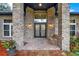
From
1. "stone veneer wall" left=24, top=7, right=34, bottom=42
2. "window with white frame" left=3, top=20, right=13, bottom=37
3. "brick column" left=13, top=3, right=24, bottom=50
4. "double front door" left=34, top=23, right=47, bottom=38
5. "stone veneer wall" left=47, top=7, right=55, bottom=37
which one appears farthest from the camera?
"double front door" left=34, top=23, right=47, bottom=38

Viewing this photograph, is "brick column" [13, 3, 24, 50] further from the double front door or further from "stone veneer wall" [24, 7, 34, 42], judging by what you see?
the double front door

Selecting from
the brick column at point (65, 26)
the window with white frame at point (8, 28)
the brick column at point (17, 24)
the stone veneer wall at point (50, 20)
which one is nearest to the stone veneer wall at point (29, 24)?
the window with white frame at point (8, 28)

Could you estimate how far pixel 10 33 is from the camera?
16.7 meters

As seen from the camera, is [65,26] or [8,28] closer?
[65,26]

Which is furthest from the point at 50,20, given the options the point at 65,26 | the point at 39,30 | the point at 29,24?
the point at 65,26

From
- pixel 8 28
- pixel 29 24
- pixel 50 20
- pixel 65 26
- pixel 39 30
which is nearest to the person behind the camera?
pixel 65 26

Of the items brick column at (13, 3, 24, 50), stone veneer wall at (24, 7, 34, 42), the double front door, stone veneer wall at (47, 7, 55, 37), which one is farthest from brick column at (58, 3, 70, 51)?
the double front door

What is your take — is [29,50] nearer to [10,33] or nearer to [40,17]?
[10,33]

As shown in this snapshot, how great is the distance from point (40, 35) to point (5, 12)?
4.40 meters

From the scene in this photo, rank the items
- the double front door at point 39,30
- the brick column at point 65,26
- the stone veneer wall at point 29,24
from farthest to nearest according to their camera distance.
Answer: the double front door at point 39,30, the stone veneer wall at point 29,24, the brick column at point 65,26

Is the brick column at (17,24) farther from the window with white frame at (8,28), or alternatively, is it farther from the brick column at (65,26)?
the window with white frame at (8,28)

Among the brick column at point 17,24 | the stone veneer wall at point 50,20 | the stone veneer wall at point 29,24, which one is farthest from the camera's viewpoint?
the stone veneer wall at point 50,20

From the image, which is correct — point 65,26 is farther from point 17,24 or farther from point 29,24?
point 29,24

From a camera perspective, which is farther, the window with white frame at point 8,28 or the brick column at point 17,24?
the window with white frame at point 8,28
